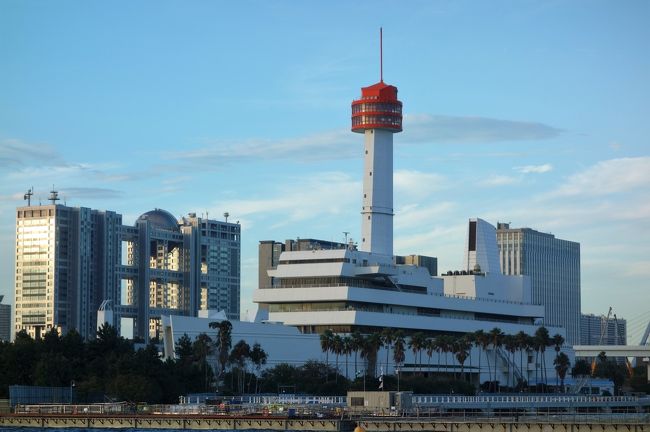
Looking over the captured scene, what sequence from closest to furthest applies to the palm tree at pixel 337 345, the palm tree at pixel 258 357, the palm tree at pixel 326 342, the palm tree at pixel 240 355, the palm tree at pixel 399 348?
the palm tree at pixel 240 355 < the palm tree at pixel 258 357 < the palm tree at pixel 337 345 < the palm tree at pixel 326 342 < the palm tree at pixel 399 348

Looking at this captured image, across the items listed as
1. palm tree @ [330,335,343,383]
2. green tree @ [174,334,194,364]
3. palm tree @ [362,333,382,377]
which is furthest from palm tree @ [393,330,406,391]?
green tree @ [174,334,194,364]

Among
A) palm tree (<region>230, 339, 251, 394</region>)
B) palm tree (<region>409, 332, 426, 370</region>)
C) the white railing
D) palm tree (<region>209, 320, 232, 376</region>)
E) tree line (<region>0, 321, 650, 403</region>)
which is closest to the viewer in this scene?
tree line (<region>0, 321, 650, 403</region>)

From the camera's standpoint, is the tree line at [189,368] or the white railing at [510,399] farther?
the white railing at [510,399]

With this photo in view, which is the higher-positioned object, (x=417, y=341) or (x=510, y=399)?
(x=417, y=341)

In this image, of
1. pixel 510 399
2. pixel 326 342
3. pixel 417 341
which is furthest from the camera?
pixel 417 341

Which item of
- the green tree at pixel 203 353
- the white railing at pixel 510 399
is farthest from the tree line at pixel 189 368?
the white railing at pixel 510 399

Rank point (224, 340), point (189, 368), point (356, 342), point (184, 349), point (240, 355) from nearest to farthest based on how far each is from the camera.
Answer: point (189, 368) → point (224, 340) → point (240, 355) → point (184, 349) → point (356, 342)

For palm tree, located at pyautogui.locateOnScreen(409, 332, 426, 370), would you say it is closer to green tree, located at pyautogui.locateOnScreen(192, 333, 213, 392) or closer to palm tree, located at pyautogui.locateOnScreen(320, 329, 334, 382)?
palm tree, located at pyautogui.locateOnScreen(320, 329, 334, 382)

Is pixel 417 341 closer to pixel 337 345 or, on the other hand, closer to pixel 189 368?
pixel 337 345

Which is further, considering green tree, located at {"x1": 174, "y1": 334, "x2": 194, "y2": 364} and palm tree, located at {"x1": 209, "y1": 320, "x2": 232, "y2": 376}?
green tree, located at {"x1": 174, "y1": 334, "x2": 194, "y2": 364}

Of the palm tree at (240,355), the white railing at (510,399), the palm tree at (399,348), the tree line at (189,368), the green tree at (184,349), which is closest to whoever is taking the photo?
the tree line at (189,368)

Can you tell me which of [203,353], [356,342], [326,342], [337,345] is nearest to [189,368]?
[203,353]

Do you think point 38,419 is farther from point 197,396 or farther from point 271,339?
point 271,339

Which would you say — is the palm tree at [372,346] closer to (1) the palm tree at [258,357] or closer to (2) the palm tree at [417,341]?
(2) the palm tree at [417,341]
